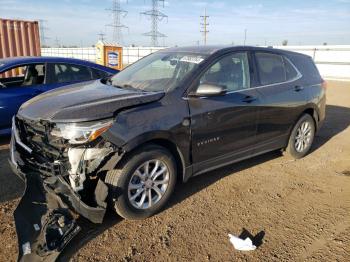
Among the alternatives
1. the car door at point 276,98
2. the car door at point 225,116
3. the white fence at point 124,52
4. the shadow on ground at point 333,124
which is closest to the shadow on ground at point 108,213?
the shadow on ground at point 333,124

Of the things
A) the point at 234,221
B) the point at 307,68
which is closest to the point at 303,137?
the point at 307,68

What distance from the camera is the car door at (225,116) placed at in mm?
3734

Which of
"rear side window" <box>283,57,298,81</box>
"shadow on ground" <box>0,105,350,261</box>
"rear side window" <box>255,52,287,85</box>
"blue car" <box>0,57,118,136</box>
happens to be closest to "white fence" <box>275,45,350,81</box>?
"shadow on ground" <box>0,105,350,261</box>

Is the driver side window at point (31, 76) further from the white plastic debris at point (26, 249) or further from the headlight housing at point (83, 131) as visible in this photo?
the white plastic debris at point (26, 249)

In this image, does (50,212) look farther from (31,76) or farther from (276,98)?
(31,76)

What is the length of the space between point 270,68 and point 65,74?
12.3 feet

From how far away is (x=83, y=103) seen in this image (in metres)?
3.26

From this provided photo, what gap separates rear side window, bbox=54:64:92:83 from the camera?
20.0ft

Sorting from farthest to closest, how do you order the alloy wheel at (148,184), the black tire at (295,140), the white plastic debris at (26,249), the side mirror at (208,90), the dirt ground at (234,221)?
the black tire at (295,140)
the side mirror at (208,90)
the alloy wheel at (148,184)
the dirt ground at (234,221)
the white plastic debris at (26,249)

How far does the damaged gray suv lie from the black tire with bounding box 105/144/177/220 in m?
0.01

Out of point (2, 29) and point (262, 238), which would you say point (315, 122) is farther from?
point (2, 29)

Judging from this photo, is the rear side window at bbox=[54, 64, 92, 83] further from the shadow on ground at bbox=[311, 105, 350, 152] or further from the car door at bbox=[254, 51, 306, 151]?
the shadow on ground at bbox=[311, 105, 350, 152]

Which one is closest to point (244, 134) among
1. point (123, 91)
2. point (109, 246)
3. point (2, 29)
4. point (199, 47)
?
point (199, 47)

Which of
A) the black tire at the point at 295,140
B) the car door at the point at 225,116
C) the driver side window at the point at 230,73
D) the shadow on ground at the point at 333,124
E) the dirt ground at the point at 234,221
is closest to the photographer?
the dirt ground at the point at 234,221
